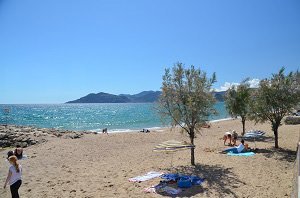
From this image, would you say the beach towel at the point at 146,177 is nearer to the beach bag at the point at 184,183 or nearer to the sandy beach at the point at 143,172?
the sandy beach at the point at 143,172

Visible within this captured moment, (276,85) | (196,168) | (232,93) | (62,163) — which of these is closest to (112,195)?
(196,168)

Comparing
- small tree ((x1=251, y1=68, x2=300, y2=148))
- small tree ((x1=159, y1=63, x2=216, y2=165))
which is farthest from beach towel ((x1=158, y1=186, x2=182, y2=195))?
small tree ((x1=251, y1=68, x2=300, y2=148))

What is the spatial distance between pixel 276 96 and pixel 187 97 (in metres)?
6.59

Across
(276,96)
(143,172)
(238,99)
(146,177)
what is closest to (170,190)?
(146,177)

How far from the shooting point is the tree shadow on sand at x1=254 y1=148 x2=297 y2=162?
16.3 metres

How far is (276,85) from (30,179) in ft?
51.6

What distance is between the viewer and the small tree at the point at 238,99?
27875mm

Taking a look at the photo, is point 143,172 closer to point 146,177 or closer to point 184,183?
point 146,177

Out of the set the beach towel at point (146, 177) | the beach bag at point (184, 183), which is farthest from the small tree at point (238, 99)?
the beach bag at point (184, 183)

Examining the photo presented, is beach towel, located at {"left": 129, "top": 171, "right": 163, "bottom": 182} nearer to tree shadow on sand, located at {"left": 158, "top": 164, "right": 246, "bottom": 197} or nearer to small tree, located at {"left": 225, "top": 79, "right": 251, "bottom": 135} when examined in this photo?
tree shadow on sand, located at {"left": 158, "top": 164, "right": 246, "bottom": 197}

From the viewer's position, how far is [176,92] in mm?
15977

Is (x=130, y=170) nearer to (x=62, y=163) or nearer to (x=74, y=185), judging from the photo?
(x=74, y=185)

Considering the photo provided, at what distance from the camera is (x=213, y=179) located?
13156 millimetres

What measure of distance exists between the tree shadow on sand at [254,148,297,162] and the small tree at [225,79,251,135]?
8990 mm
